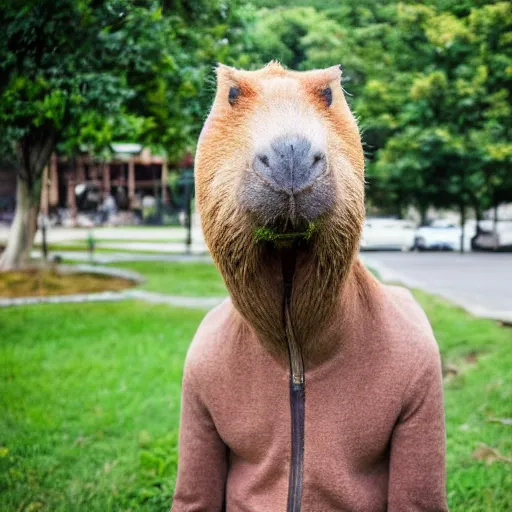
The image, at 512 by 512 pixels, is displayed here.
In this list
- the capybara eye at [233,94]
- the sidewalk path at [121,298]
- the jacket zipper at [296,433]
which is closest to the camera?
the capybara eye at [233,94]

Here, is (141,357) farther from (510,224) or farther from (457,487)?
(510,224)

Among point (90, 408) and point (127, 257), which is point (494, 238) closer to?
point (127, 257)

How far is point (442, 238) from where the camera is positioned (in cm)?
1449

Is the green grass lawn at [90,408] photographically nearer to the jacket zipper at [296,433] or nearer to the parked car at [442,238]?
the jacket zipper at [296,433]

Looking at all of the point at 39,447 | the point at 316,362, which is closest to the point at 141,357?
the point at 39,447

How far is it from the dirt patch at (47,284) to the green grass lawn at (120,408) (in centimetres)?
180

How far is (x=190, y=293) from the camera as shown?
9070mm

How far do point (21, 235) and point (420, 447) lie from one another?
927cm

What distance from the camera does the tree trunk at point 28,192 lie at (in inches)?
239

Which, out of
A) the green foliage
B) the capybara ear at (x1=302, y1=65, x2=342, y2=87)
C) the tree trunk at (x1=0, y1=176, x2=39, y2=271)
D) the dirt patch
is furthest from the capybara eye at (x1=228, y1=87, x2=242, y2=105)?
the tree trunk at (x1=0, y1=176, x2=39, y2=271)

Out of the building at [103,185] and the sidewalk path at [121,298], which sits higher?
the building at [103,185]

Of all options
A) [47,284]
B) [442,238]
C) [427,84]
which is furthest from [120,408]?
[442,238]

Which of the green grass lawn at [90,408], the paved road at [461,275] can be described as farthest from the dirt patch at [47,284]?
the paved road at [461,275]

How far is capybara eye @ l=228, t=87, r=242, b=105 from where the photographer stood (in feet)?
4.18
